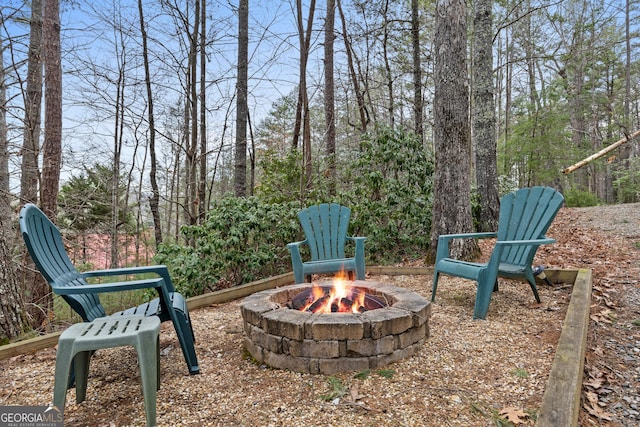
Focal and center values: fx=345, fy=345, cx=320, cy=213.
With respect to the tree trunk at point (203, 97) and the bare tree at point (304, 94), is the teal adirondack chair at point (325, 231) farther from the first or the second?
the tree trunk at point (203, 97)

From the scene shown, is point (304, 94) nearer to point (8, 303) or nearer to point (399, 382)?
point (8, 303)

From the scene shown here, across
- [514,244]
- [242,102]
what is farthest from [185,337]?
[242,102]

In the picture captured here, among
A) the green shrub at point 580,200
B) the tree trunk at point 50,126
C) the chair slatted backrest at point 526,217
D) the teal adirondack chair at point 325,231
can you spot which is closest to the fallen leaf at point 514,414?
the chair slatted backrest at point 526,217

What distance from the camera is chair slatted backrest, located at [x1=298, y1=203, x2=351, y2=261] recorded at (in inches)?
135

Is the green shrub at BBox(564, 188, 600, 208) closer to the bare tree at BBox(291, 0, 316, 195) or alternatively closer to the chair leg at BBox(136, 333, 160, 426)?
the bare tree at BBox(291, 0, 316, 195)

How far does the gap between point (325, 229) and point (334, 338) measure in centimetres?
183

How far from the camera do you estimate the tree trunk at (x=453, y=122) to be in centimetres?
366

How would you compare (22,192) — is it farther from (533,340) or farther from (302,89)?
(533,340)

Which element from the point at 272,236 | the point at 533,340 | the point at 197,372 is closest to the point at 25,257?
the point at 272,236

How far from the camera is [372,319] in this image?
1.74m

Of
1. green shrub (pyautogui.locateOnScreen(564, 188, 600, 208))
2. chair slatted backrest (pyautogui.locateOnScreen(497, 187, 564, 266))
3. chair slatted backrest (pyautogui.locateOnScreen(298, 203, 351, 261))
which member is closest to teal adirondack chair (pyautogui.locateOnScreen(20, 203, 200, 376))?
chair slatted backrest (pyautogui.locateOnScreen(298, 203, 351, 261))

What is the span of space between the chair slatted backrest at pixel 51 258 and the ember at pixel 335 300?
3.61 ft

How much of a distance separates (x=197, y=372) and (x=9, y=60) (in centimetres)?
431

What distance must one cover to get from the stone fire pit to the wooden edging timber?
0.66 m
